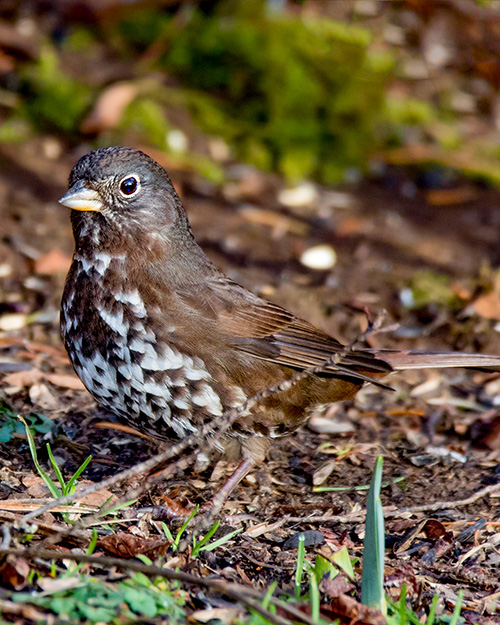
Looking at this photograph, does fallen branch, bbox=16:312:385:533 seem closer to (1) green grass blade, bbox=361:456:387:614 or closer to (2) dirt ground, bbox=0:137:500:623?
(2) dirt ground, bbox=0:137:500:623

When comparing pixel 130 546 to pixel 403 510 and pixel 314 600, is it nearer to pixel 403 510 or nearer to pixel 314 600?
pixel 314 600

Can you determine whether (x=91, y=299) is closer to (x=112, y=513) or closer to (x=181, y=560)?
(x=112, y=513)

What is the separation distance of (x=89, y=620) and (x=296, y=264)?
13.7 ft

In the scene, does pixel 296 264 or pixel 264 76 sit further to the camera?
pixel 264 76

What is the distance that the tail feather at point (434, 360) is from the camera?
4082mm

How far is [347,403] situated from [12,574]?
269cm

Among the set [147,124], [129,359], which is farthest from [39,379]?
[147,124]

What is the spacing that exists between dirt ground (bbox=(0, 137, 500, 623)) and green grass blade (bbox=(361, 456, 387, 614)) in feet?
→ 1.23

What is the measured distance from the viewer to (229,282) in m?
4.14

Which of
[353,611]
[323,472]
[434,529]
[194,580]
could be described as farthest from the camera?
[323,472]

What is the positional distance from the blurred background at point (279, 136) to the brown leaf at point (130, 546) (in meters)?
2.92

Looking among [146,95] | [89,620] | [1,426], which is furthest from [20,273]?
[89,620]

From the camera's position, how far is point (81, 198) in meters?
3.70

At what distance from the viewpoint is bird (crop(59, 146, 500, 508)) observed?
372cm
